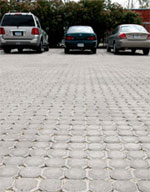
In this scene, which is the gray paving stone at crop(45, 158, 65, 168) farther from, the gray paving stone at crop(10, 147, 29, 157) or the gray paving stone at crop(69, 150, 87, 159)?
the gray paving stone at crop(10, 147, 29, 157)

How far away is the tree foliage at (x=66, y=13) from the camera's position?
82.5ft

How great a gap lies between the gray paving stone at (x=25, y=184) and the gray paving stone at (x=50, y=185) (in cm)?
6

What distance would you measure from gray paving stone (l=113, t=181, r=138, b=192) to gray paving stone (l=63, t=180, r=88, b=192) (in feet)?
0.81

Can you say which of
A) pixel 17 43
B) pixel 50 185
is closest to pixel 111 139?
pixel 50 185

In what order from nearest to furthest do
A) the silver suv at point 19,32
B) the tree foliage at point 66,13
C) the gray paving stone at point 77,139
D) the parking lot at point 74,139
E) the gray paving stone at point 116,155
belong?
the parking lot at point 74,139, the gray paving stone at point 116,155, the gray paving stone at point 77,139, the silver suv at point 19,32, the tree foliage at point 66,13

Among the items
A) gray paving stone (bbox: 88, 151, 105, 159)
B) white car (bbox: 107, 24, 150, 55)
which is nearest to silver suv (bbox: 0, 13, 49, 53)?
Result: white car (bbox: 107, 24, 150, 55)

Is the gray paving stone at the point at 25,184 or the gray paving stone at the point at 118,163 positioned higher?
the gray paving stone at the point at 25,184

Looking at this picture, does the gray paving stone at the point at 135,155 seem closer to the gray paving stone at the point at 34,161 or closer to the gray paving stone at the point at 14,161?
the gray paving stone at the point at 34,161

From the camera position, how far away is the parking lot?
2.49 m

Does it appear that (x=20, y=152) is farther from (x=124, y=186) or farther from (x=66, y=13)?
(x=66, y=13)

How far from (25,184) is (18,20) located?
14.7 m

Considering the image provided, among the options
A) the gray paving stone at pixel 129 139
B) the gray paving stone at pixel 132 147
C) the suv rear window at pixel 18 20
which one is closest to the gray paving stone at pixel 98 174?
the gray paving stone at pixel 132 147

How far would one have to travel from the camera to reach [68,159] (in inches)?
115

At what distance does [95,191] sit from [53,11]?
24.6 m
